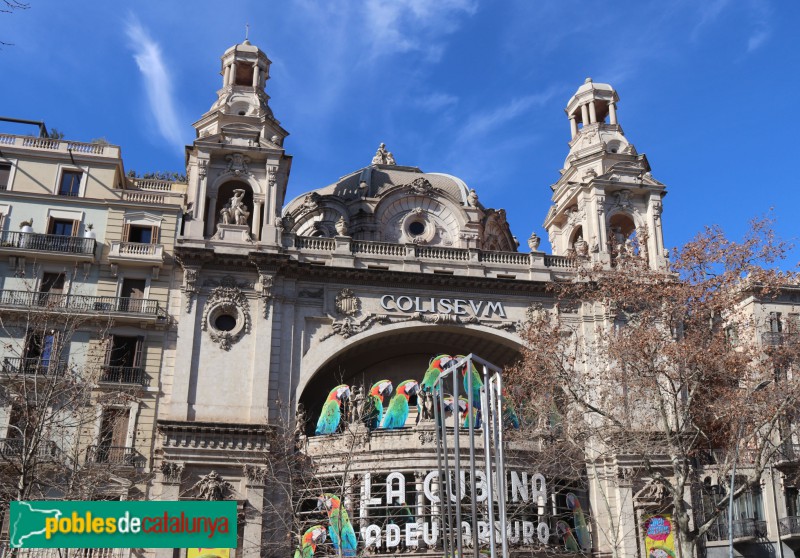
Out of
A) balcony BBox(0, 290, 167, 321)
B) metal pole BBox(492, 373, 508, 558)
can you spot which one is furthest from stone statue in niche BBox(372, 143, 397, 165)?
metal pole BBox(492, 373, 508, 558)

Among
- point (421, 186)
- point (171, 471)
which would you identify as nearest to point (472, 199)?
point (421, 186)

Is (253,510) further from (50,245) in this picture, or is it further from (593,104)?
(593,104)

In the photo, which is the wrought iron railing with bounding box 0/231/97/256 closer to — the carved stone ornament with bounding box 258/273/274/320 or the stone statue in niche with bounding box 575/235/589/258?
the carved stone ornament with bounding box 258/273/274/320

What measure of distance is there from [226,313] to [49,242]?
320 inches

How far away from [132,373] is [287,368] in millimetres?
6466

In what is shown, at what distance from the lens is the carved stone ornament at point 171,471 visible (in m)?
34.3

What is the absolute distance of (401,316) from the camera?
3975cm

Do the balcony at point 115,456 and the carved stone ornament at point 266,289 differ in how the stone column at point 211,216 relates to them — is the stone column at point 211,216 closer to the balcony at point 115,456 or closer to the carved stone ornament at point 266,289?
the carved stone ornament at point 266,289

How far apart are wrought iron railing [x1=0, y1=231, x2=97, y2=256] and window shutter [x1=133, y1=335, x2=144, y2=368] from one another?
14.2ft

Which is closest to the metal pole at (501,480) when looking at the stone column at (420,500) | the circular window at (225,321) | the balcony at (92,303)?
the stone column at (420,500)

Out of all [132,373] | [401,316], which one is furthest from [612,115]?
[132,373]

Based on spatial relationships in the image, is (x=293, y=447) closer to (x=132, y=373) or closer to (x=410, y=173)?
(x=132, y=373)

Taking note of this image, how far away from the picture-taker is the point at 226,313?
38.3m

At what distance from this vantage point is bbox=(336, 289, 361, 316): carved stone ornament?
39219 mm
